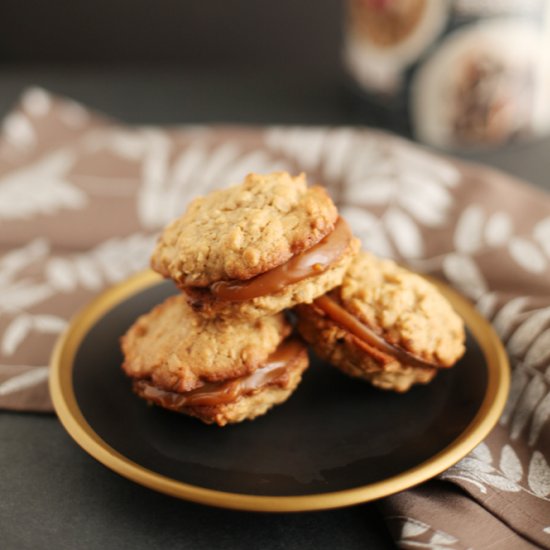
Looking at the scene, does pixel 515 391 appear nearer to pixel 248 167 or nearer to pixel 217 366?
pixel 217 366

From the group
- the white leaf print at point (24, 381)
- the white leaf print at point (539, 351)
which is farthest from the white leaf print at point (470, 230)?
the white leaf print at point (24, 381)

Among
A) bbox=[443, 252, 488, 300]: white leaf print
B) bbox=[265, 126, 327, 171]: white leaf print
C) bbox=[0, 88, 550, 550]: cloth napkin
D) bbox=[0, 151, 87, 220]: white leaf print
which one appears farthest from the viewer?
bbox=[265, 126, 327, 171]: white leaf print

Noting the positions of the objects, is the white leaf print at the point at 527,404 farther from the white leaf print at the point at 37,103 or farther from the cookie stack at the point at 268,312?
the white leaf print at the point at 37,103

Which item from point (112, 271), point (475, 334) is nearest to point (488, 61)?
point (475, 334)

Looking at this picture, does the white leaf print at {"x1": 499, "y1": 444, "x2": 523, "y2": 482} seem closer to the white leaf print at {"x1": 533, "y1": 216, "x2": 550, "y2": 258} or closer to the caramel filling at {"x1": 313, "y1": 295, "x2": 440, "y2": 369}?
the caramel filling at {"x1": 313, "y1": 295, "x2": 440, "y2": 369}

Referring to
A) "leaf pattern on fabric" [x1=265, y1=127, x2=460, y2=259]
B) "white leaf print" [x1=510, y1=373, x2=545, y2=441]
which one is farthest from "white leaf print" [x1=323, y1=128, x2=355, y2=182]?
"white leaf print" [x1=510, y1=373, x2=545, y2=441]
